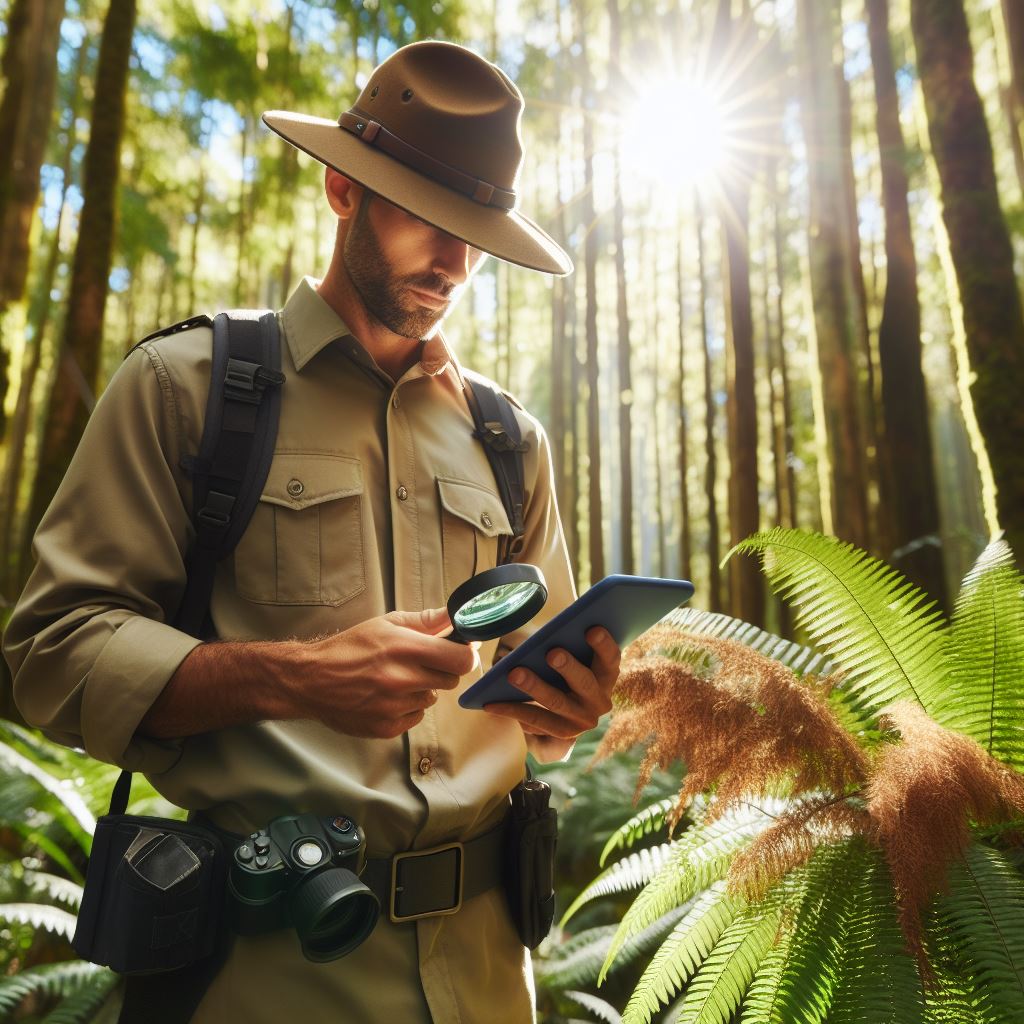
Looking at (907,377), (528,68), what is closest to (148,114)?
(528,68)

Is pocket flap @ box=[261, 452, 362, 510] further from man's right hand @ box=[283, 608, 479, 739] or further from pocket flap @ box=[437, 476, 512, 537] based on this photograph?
man's right hand @ box=[283, 608, 479, 739]

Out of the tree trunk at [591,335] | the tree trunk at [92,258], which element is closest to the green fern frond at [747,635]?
the tree trunk at [92,258]

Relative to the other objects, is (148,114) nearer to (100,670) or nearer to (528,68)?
(528,68)

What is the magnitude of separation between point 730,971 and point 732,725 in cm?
59

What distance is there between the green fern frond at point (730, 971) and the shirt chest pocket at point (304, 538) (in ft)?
4.26

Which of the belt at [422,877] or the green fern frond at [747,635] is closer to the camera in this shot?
the belt at [422,877]

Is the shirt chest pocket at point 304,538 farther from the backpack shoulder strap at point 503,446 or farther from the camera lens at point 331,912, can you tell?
the camera lens at point 331,912

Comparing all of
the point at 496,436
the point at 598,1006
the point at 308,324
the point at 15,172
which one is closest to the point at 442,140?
the point at 308,324

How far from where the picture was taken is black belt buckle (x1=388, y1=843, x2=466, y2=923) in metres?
1.58

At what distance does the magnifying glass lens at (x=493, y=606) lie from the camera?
4.28 ft

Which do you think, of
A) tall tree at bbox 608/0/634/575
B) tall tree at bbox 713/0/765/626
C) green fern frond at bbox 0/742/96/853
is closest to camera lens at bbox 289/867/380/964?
green fern frond at bbox 0/742/96/853

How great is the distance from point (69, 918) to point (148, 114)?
15.0 m

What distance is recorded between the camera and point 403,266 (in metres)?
1.91

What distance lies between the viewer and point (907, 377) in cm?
826
